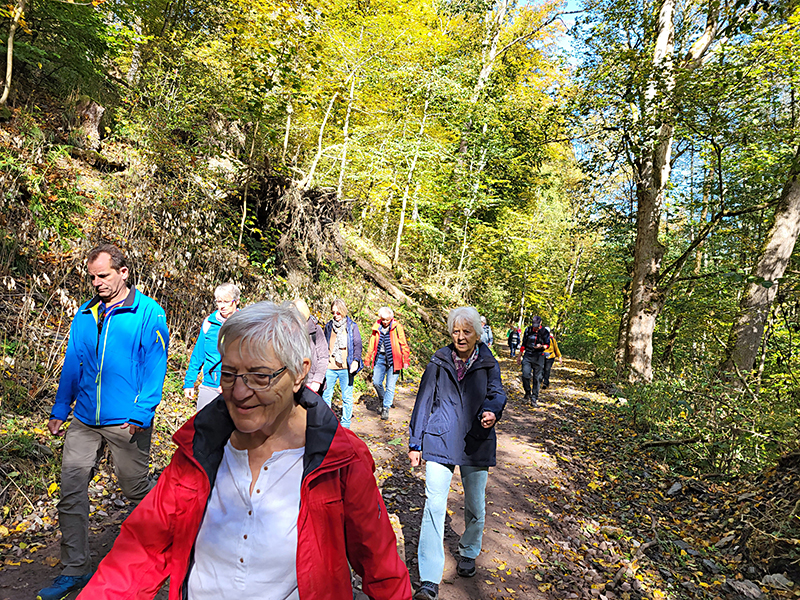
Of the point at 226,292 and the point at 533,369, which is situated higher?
the point at 226,292

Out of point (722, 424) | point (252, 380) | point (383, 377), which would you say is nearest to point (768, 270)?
point (722, 424)

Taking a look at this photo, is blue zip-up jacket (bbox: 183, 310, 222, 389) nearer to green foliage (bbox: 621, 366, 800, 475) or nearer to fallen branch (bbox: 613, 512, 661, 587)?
fallen branch (bbox: 613, 512, 661, 587)

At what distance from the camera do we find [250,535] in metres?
1.61

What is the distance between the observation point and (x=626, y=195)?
1556 centimetres

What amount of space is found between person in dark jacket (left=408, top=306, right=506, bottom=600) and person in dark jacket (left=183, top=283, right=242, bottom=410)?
2226mm

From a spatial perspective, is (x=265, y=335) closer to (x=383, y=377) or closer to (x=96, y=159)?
(x=383, y=377)

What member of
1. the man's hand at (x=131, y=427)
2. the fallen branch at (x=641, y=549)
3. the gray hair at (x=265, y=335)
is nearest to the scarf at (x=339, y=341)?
the man's hand at (x=131, y=427)

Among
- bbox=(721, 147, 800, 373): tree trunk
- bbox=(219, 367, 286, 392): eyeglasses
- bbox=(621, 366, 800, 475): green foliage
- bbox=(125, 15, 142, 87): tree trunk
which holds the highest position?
bbox=(125, 15, 142, 87): tree trunk

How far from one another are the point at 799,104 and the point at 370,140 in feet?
39.2

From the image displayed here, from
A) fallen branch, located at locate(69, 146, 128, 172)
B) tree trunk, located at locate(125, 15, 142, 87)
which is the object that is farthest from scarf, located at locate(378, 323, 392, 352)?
tree trunk, located at locate(125, 15, 142, 87)

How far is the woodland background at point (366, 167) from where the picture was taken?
6527 millimetres

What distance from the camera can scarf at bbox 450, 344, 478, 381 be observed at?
391 cm

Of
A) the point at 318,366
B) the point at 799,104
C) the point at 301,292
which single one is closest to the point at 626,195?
the point at 799,104

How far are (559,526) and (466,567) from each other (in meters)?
1.86
